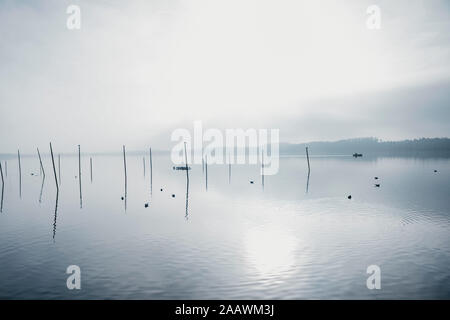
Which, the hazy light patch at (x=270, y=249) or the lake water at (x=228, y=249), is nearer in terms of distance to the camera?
the lake water at (x=228, y=249)

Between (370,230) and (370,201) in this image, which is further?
(370,201)

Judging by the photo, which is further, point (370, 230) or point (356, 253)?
point (370, 230)

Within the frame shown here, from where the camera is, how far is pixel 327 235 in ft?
104

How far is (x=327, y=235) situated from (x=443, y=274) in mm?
11850

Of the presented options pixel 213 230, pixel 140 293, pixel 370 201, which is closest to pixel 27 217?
pixel 213 230

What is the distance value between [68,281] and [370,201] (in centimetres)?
4714

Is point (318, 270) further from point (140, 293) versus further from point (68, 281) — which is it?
point (68, 281)

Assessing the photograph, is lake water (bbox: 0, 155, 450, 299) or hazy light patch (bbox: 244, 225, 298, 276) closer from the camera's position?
lake water (bbox: 0, 155, 450, 299)

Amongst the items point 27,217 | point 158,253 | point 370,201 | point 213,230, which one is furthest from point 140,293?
point 370,201

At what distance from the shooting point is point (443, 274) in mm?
20609
